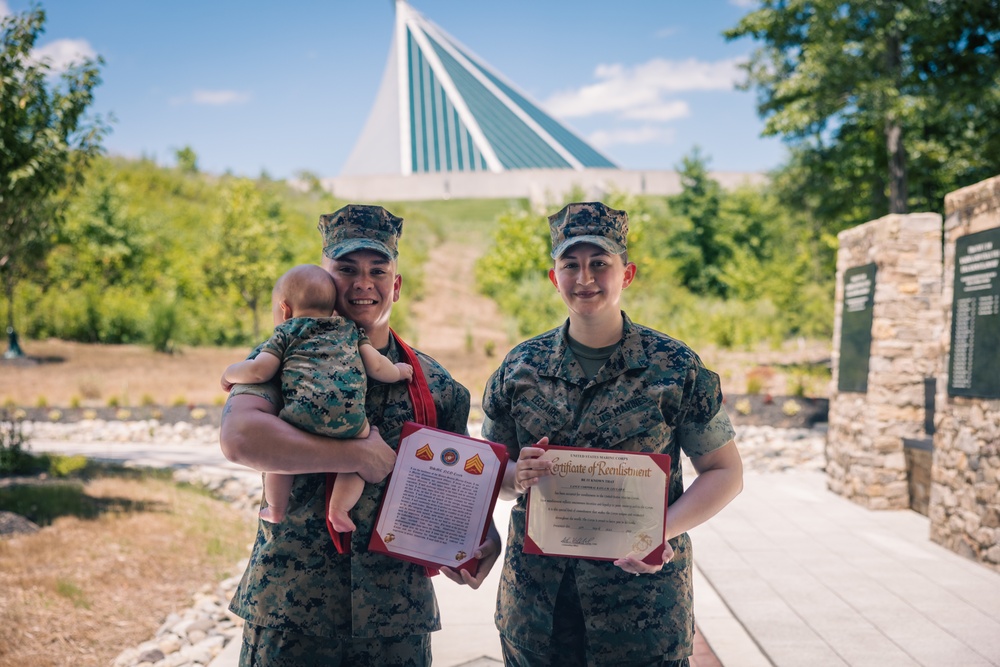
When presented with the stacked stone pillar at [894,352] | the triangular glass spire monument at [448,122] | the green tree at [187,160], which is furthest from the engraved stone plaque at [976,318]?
the triangular glass spire monument at [448,122]

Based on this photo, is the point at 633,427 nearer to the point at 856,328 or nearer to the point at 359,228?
the point at 359,228

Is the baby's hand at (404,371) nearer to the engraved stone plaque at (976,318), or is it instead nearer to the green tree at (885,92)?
the engraved stone plaque at (976,318)

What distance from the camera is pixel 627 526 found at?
1880mm

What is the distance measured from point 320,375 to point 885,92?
42.7 feet

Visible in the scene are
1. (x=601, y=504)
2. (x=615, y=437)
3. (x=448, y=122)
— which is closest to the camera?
(x=601, y=504)

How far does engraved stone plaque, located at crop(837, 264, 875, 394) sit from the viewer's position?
722 centimetres

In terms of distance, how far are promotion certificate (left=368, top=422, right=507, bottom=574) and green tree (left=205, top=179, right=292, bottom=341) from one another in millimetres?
15967

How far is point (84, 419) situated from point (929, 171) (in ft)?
48.2

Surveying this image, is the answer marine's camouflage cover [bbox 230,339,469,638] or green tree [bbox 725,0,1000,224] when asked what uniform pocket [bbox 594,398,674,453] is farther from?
green tree [bbox 725,0,1000,224]

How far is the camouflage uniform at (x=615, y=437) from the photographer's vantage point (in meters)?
1.96

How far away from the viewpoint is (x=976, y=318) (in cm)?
538

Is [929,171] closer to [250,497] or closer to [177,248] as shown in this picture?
[250,497]

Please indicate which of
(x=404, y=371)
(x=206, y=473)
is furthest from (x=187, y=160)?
(x=404, y=371)

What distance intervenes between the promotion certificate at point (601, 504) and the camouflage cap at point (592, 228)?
0.54 m
